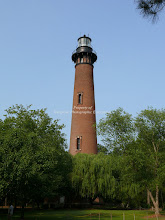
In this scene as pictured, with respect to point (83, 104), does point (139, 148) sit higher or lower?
lower

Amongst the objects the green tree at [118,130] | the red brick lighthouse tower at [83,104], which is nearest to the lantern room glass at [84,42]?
the red brick lighthouse tower at [83,104]

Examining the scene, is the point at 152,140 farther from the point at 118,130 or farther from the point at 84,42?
the point at 84,42

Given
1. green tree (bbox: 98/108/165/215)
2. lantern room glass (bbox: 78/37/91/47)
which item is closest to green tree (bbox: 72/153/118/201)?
green tree (bbox: 98/108/165/215)

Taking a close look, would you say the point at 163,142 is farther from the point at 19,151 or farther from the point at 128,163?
the point at 19,151

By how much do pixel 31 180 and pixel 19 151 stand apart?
215 centimetres

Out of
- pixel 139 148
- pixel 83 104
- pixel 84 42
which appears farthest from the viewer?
pixel 84 42

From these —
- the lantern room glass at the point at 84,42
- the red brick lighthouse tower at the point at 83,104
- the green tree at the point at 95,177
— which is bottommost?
the green tree at the point at 95,177

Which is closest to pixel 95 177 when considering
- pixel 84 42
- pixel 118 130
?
pixel 118 130

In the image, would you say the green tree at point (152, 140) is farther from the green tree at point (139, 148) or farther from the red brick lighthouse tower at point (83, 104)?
the red brick lighthouse tower at point (83, 104)

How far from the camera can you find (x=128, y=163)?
23234 mm

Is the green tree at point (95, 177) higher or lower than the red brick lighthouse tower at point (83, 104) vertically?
lower

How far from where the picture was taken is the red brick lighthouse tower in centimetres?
3391

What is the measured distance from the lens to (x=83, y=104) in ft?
116

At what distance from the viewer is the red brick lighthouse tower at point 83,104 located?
33906 mm
